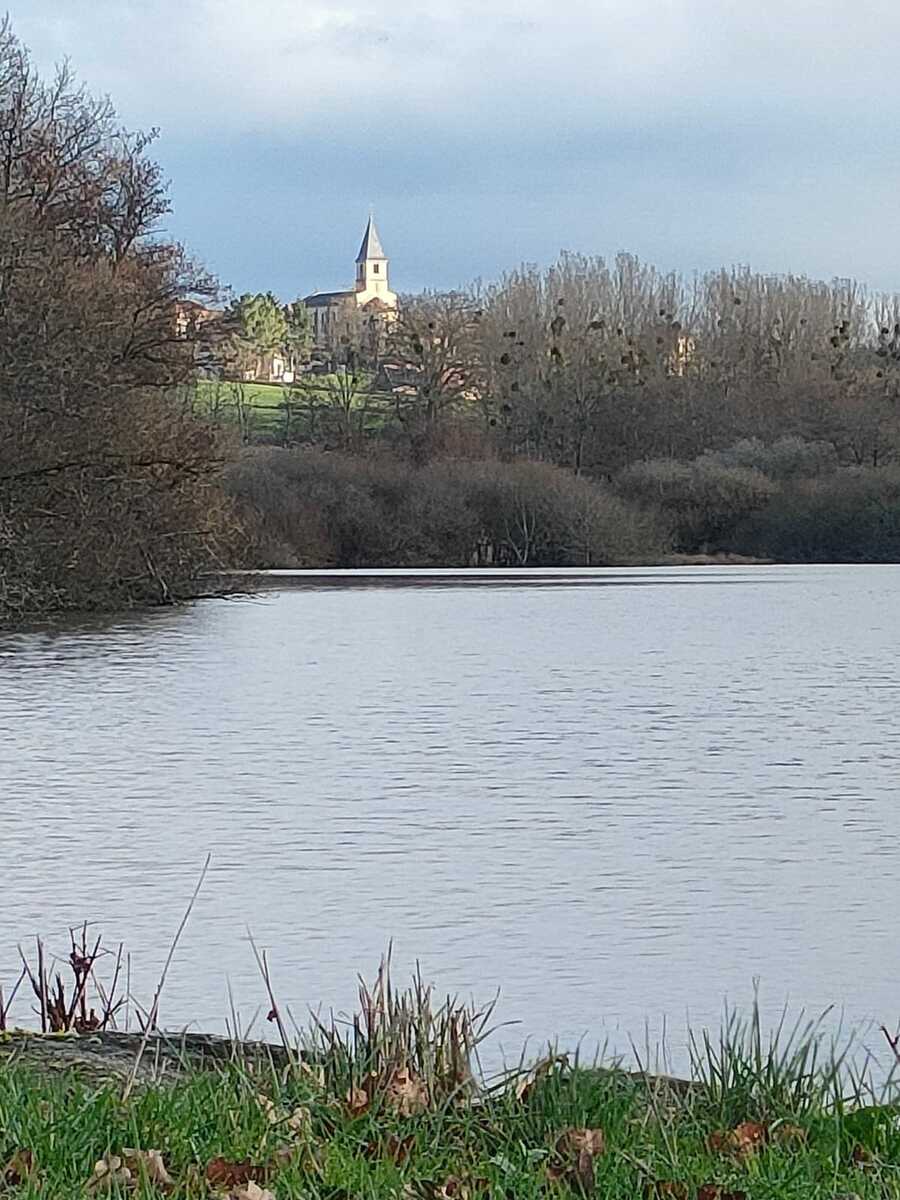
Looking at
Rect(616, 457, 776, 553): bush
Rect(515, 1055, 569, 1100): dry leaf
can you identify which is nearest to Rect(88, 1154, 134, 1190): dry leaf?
Rect(515, 1055, 569, 1100): dry leaf

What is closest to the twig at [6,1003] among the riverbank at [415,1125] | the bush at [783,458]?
the riverbank at [415,1125]

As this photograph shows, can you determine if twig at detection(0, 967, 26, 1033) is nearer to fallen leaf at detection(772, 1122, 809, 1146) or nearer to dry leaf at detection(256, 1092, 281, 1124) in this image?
dry leaf at detection(256, 1092, 281, 1124)

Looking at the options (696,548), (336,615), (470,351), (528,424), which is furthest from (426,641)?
(470,351)

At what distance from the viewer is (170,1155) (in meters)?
3.70

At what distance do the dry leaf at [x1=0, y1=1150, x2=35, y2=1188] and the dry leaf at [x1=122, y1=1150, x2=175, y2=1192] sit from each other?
16cm

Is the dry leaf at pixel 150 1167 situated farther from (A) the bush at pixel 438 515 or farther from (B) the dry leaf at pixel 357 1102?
(A) the bush at pixel 438 515

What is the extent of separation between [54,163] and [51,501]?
6369 mm

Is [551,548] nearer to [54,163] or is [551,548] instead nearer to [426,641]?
[54,163]

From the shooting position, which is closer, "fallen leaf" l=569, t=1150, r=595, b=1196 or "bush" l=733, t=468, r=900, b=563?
"fallen leaf" l=569, t=1150, r=595, b=1196

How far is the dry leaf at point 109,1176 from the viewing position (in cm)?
344

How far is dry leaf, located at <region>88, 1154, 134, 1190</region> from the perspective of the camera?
11.3 ft

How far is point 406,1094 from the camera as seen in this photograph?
13.4ft

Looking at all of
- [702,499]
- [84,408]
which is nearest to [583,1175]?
[84,408]

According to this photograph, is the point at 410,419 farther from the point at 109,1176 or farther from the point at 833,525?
the point at 109,1176
